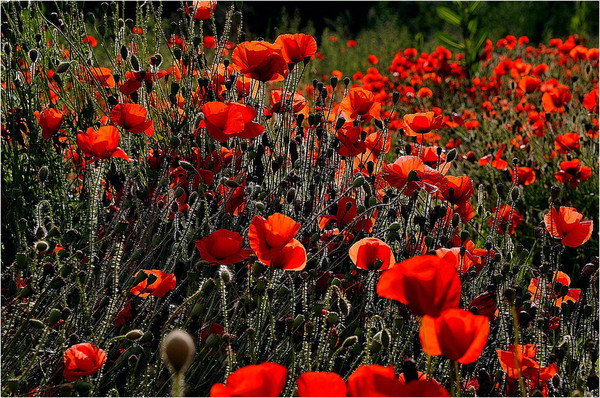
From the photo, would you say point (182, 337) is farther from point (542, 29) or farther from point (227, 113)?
point (542, 29)

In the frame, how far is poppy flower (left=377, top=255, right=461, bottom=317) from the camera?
3.24ft

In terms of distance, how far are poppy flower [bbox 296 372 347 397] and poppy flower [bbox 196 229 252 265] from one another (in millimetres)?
675

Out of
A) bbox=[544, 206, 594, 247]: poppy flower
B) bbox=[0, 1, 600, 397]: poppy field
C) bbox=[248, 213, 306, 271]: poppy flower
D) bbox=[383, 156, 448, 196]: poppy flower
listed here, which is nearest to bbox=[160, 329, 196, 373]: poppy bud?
bbox=[0, 1, 600, 397]: poppy field

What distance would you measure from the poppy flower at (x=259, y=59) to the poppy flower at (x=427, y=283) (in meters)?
1.01

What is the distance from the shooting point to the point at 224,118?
172cm

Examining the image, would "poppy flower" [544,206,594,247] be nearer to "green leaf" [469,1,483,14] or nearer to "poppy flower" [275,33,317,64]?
"poppy flower" [275,33,317,64]

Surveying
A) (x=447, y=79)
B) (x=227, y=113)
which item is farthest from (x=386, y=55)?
(x=227, y=113)

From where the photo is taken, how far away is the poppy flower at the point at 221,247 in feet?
4.97

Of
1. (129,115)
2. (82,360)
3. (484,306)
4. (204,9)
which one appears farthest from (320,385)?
(204,9)

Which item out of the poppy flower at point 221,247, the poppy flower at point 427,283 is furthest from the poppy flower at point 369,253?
the poppy flower at point 427,283

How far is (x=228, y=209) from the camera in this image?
2104 mm

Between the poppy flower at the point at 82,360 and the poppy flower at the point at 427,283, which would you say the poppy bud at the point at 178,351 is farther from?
the poppy flower at the point at 82,360

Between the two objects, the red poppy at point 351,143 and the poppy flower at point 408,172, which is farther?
the red poppy at point 351,143

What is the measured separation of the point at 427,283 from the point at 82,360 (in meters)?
0.70
